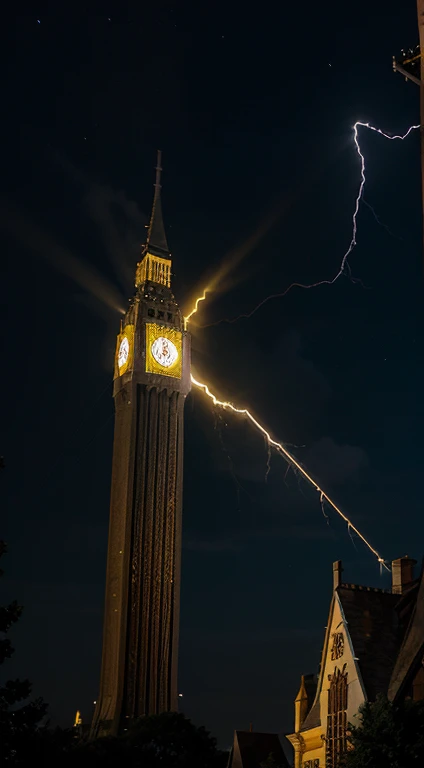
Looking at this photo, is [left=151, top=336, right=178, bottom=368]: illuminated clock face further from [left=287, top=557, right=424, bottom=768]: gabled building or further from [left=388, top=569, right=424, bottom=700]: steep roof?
[left=388, top=569, right=424, bottom=700]: steep roof

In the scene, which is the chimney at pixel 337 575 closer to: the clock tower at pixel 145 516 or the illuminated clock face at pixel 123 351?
the clock tower at pixel 145 516

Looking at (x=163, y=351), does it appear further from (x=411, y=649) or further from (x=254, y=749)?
(x=411, y=649)

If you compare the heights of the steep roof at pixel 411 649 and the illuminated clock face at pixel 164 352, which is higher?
the illuminated clock face at pixel 164 352

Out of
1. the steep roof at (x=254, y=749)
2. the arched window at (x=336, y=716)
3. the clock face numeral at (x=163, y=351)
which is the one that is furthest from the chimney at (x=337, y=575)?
the clock face numeral at (x=163, y=351)

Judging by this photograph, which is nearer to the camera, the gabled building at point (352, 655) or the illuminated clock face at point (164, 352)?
the gabled building at point (352, 655)

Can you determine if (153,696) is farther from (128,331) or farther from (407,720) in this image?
(407,720)

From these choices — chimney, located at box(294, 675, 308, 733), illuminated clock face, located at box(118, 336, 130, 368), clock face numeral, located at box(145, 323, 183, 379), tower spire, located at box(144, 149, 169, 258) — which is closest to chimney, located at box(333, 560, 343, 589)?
chimney, located at box(294, 675, 308, 733)

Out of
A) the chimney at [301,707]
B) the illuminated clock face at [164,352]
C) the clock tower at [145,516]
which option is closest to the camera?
the chimney at [301,707]
